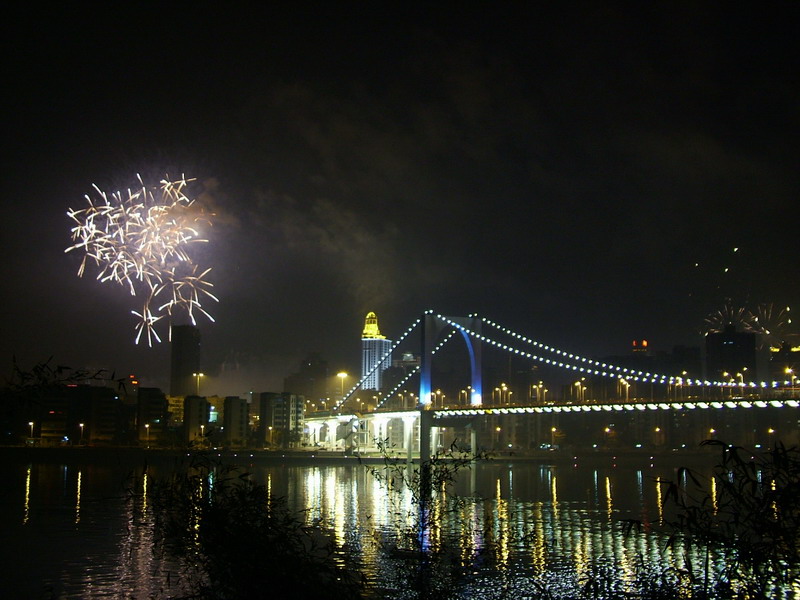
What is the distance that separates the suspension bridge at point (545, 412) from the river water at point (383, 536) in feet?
19.9

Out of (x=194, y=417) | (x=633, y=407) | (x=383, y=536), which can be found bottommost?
(x=383, y=536)

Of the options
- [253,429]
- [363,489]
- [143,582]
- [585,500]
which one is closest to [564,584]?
[143,582]

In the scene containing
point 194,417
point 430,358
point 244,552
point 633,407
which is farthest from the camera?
point 194,417

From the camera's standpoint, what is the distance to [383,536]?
26.6 meters

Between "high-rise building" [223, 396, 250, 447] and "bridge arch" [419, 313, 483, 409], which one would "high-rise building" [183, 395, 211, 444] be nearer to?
"high-rise building" [223, 396, 250, 447]

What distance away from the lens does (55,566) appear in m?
22.0

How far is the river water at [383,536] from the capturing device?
1931 centimetres

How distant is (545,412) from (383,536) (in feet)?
117

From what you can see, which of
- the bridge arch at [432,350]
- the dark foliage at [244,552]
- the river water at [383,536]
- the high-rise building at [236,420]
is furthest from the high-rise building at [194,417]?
the dark foliage at [244,552]

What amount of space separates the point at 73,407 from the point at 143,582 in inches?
3569

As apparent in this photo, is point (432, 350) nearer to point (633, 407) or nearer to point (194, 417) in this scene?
point (633, 407)

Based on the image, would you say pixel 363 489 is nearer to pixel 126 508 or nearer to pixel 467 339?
pixel 126 508

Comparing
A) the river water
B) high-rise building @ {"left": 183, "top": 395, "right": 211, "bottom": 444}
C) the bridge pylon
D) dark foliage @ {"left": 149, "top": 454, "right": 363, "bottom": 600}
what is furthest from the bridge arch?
dark foliage @ {"left": 149, "top": 454, "right": 363, "bottom": 600}

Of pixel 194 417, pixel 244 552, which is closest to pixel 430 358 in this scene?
pixel 194 417
